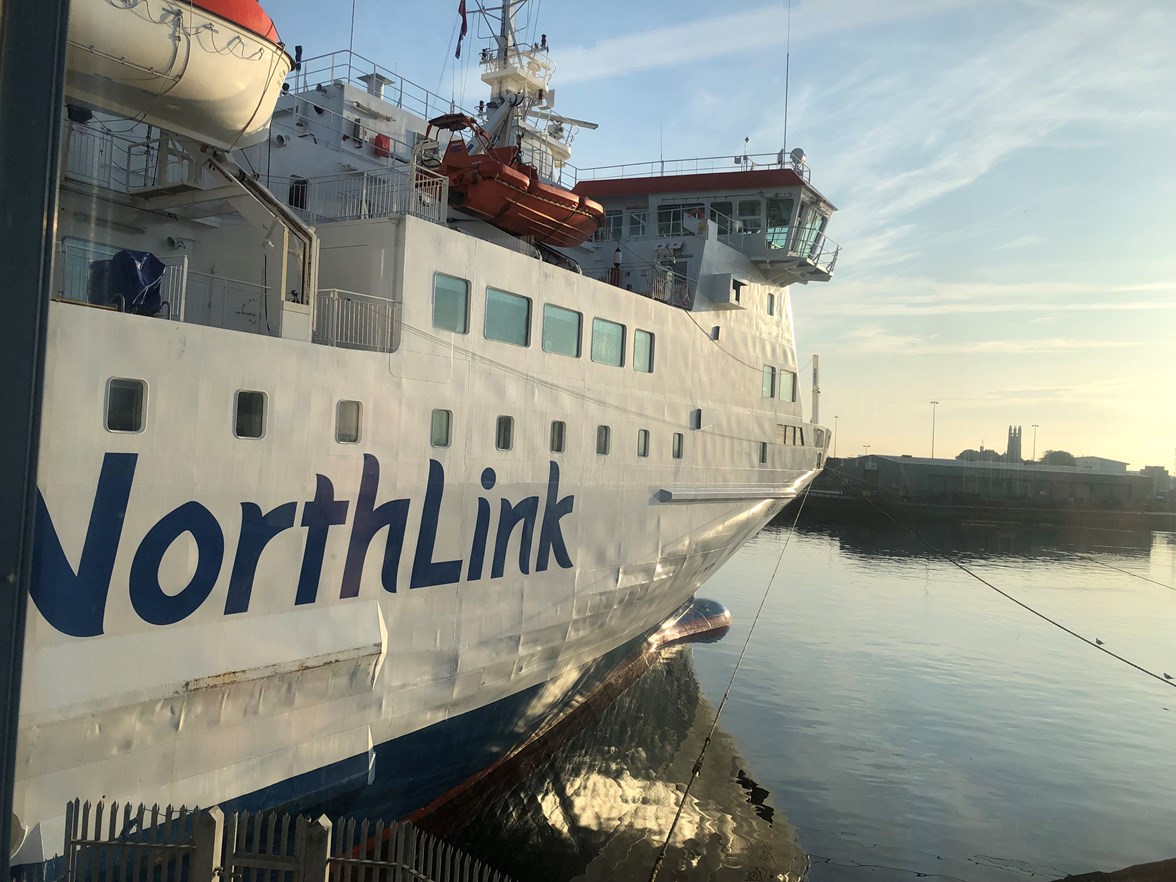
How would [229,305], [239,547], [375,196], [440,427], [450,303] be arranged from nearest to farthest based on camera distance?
[239,547], [229,305], [440,427], [450,303], [375,196]

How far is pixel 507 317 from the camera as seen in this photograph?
1056 centimetres

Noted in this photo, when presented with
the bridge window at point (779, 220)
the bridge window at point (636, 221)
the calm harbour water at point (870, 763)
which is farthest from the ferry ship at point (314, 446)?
the bridge window at point (636, 221)

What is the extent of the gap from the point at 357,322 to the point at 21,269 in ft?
20.8

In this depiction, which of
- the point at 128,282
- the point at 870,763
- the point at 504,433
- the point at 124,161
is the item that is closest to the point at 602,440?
the point at 504,433

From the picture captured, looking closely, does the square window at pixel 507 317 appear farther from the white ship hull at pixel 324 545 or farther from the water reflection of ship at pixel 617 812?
the water reflection of ship at pixel 617 812

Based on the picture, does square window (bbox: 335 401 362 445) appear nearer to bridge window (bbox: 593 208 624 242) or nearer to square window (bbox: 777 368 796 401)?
square window (bbox: 777 368 796 401)

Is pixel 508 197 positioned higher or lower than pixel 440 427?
higher

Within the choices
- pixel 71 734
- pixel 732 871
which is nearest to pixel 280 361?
pixel 71 734

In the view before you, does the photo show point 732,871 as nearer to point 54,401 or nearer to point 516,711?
point 516,711

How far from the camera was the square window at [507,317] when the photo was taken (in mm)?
10281

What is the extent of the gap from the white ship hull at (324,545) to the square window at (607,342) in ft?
0.55

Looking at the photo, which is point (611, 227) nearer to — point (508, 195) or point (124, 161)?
point (508, 195)

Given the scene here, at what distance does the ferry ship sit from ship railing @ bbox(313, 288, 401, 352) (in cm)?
4

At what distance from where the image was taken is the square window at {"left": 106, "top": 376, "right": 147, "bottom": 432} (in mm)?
6359
